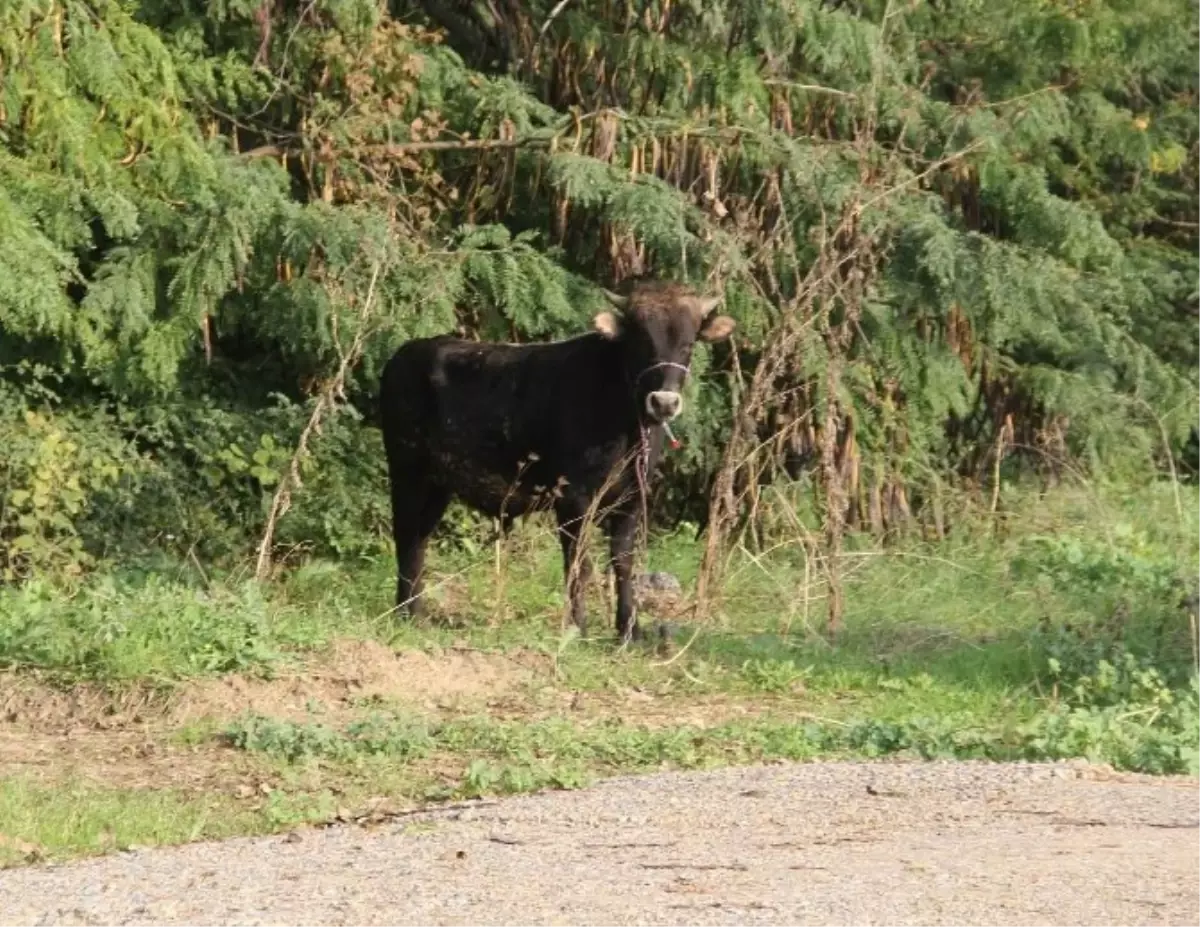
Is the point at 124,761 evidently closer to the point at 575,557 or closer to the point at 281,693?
the point at 281,693

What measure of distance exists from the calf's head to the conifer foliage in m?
0.50

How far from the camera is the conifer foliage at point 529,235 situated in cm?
1427

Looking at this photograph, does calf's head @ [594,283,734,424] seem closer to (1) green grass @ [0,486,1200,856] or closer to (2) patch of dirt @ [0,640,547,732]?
(1) green grass @ [0,486,1200,856]

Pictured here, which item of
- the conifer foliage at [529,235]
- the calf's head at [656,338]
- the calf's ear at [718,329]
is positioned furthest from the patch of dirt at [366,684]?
the calf's ear at [718,329]

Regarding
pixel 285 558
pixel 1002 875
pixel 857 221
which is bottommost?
pixel 285 558

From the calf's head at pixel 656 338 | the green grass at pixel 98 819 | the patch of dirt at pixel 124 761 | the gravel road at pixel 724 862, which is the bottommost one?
the patch of dirt at pixel 124 761

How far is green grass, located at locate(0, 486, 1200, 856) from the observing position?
9.54m

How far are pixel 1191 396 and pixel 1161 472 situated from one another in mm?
1750

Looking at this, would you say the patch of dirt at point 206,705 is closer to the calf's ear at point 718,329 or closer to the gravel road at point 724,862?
the gravel road at point 724,862

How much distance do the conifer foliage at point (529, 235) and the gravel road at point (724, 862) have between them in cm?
465

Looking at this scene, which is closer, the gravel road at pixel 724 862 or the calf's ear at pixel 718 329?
the gravel road at pixel 724 862

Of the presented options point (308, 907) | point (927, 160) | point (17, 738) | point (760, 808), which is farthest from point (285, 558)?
point (308, 907)

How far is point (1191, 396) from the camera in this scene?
18188mm

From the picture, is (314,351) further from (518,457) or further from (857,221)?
(857,221)
